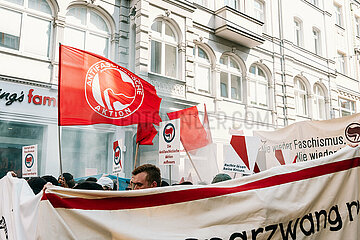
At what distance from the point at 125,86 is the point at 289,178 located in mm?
3523

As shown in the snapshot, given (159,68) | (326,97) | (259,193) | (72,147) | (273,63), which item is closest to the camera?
(259,193)

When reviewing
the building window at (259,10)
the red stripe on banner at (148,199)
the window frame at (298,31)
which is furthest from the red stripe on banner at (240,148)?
the window frame at (298,31)

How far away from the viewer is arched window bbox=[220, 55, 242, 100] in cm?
1491

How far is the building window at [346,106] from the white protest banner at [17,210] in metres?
21.7

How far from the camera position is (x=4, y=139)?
9289mm

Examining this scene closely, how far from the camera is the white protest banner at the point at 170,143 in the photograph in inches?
250

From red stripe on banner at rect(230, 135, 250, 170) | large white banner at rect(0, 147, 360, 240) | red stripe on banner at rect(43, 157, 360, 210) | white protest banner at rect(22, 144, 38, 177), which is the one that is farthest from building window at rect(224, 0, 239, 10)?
red stripe on banner at rect(43, 157, 360, 210)

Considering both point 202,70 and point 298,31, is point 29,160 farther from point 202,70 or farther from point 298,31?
point 298,31

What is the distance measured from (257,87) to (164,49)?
18.4 feet

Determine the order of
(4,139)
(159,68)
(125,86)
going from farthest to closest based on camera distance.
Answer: (159,68), (4,139), (125,86)

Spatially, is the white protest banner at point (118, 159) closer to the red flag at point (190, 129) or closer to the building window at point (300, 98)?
the red flag at point (190, 129)

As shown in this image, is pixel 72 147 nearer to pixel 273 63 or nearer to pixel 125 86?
pixel 125 86

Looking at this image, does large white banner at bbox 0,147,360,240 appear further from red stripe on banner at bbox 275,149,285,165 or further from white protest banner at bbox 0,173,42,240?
red stripe on banner at bbox 275,149,285,165

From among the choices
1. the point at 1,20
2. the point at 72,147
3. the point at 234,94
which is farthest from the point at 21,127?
the point at 234,94
